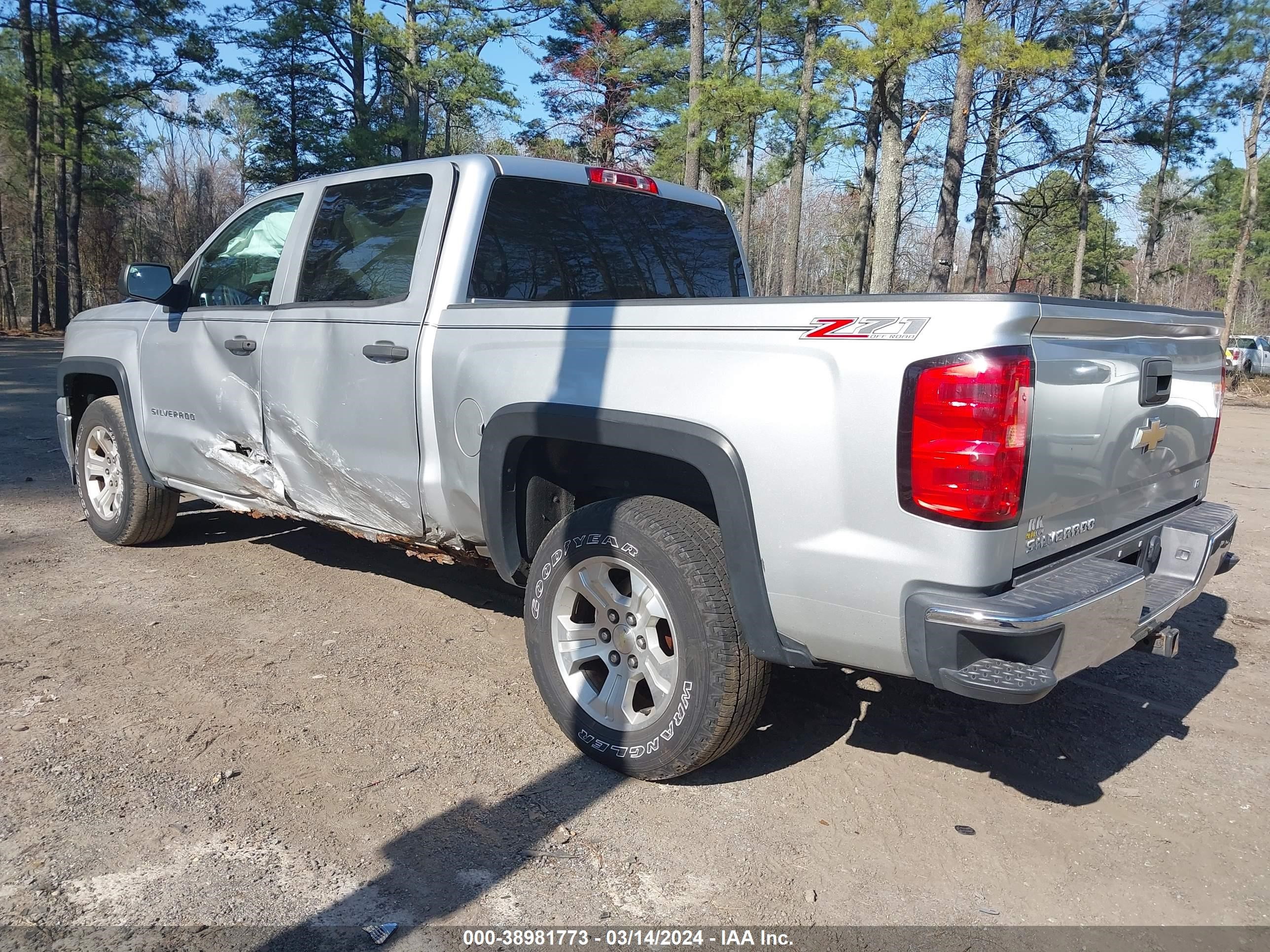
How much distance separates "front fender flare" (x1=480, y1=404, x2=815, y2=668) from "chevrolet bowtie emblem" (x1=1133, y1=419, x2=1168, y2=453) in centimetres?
131

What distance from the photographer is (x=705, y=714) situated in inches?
115

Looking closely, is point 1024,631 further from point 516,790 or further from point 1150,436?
point 516,790

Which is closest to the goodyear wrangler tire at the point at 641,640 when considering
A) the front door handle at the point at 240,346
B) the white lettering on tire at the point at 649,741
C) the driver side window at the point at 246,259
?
the white lettering on tire at the point at 649,741

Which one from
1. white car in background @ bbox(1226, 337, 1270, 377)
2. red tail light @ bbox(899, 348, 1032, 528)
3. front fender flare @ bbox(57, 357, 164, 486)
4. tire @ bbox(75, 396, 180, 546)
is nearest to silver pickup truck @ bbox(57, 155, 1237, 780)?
red tail light @ bbox(899, 348, 1032, 528)

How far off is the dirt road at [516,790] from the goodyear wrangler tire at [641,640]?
20cm

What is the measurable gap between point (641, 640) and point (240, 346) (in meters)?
2.66

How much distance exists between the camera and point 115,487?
5.76 m

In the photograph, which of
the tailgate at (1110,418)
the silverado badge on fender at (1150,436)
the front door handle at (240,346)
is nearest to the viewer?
the tailgate at (1110,418)

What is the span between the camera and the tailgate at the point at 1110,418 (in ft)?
8.32

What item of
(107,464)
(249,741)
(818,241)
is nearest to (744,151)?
(818,241)

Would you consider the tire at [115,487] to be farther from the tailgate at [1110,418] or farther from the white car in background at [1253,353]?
the white car in background at [1253,353]

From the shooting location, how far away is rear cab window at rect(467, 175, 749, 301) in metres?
3.94

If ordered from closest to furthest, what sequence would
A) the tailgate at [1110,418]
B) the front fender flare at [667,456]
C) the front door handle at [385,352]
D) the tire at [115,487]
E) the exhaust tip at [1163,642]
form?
the tailgate at [1110,418]
the front fender flare at [667,456]
the exhaust tip at [1163,642]
the front door handle at [385,352]
the tire at [115,487]

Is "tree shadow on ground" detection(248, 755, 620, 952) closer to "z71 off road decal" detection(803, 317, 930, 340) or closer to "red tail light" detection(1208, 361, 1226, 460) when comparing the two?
"z71 off road decal" detection(803, 317, 930, 340)
